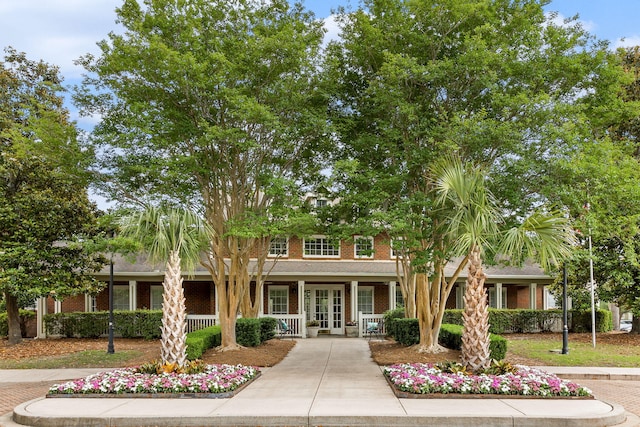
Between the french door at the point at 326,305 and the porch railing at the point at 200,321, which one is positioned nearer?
the porch railing at the point at 200,321

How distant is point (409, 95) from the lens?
47.8ft

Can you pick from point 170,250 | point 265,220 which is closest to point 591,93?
point 265,220

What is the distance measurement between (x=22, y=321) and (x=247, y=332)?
13.3 metres

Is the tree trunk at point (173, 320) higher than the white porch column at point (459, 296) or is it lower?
higher

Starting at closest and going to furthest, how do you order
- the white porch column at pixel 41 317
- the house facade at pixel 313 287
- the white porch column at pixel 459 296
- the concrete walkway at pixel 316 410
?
the concrete walkway at pixel 316 410 < the white porch column at pixel 41 317 < the house facade at pixel 313 287 < the white porch column at pixel 459 296

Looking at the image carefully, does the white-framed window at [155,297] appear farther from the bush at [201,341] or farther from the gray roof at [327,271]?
the bush at [201,341]

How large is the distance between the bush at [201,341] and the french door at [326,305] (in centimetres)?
885

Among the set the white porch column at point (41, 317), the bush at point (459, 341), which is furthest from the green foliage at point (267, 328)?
the white porch column at point (41, 317)

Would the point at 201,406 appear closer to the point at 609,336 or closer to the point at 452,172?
the point at 452,172

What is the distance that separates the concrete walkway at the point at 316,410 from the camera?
8641 millimetres

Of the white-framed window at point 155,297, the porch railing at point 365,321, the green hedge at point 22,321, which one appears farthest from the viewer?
the white-framed window at point 155,297

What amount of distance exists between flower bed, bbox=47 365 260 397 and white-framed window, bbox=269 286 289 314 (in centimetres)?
1644

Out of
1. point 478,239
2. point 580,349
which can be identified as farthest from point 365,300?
point 478,239

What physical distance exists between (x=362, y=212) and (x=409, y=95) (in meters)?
3.25
